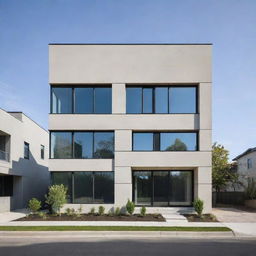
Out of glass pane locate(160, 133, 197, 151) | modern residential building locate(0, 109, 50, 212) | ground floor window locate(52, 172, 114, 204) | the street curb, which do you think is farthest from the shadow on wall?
glass pane locate(160, 133, 197, 151)

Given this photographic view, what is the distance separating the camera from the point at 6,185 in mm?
21078

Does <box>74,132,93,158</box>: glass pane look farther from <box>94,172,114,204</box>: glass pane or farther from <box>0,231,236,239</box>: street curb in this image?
<box>0,231,236,239</box>: street curb

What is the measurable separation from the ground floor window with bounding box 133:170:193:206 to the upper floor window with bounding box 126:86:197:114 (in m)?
4.59

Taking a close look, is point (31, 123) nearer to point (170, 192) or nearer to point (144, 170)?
point (144, 170)

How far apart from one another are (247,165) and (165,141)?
693 inches

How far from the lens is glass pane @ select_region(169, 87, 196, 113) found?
18109 millimetres

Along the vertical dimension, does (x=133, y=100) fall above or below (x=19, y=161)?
above

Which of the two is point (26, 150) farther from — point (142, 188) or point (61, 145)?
point (142, 188)

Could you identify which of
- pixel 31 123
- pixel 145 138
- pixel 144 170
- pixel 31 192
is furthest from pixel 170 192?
pixel 31 123

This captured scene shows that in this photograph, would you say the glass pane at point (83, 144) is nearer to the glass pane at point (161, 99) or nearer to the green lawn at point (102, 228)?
the glass pane at point (161, 99)

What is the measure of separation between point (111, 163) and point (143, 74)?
6.75 metres

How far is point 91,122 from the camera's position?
17.9m

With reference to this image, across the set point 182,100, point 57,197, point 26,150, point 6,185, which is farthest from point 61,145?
point 182,100

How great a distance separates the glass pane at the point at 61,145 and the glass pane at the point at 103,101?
287 centimetres
